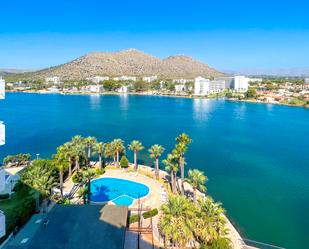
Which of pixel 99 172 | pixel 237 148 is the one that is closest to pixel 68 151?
pixel 99 172

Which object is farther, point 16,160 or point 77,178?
point 16,160

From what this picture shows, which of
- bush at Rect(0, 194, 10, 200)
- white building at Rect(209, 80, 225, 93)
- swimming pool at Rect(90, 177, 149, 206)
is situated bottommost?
swimming pool at Rect(90, 177, 149, 206)

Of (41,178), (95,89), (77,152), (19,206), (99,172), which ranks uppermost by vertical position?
(95,89)

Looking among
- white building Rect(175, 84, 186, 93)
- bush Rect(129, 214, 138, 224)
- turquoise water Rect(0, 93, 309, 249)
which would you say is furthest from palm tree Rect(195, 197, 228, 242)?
white building Rect(175, 84, 186, 93)

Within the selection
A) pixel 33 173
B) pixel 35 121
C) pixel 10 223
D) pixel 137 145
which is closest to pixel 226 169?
pixel 137 145

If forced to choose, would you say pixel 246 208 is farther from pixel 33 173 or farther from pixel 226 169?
pixel 33 173

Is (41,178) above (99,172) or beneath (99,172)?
above

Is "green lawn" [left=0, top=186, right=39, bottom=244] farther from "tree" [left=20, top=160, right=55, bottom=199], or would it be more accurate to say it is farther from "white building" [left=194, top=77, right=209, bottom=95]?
"white building" [left=194, top=77, right=209, bottom=95]

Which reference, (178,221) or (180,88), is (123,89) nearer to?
(180,88)
